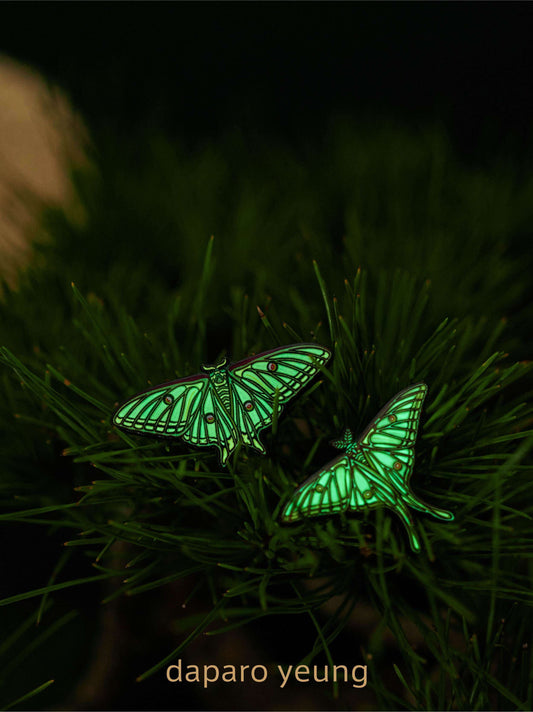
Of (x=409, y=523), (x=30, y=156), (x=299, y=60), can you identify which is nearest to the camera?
(x=409, y=523)

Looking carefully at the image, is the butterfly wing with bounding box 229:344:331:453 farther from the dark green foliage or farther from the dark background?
the dark background

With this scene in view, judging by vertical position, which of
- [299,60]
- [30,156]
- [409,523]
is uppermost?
[299,60]

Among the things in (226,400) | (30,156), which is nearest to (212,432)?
(226,400)

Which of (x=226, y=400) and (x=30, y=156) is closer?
(x=226, y=400)

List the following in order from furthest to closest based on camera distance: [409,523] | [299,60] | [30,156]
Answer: [299,60]
[30,156]
[409,523]

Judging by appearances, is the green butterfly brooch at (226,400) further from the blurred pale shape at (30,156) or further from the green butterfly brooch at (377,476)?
the blurred pale shape at (30,156)

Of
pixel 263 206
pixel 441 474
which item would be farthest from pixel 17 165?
pixel 441 474

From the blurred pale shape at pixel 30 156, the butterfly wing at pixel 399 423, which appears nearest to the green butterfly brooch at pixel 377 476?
the butterfly wing at pixel 399 423

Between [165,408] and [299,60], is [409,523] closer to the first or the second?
[165,408]
